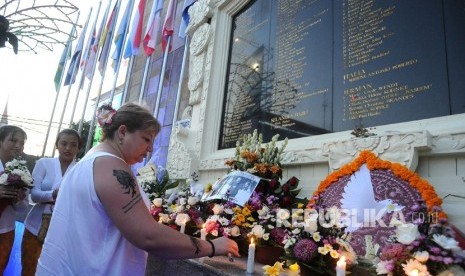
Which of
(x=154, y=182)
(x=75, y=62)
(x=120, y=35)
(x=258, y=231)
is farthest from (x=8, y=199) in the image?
(x=75, y=62)

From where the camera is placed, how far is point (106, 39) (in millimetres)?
10906

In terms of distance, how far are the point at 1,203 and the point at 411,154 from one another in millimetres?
3419

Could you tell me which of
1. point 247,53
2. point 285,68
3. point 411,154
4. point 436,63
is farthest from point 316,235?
point 247,53

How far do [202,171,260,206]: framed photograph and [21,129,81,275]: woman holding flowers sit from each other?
1504 millimetres

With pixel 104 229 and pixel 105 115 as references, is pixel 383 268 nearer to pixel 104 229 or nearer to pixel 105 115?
pixel 104 229

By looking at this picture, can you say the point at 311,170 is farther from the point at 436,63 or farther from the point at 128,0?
the point at 128,0

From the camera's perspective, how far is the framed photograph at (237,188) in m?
2.66

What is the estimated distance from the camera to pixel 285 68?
3.87 m

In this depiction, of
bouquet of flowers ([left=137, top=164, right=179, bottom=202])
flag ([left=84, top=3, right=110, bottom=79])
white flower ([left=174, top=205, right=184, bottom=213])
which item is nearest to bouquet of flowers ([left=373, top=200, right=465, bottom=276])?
white flower ([left=174, top=205, right=184, bottom=213])

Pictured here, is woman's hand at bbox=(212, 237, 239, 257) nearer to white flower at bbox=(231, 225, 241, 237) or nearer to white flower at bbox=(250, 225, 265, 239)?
white flower at bbox=(250, 225, 265, 239)

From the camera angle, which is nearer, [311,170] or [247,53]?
[311,170]

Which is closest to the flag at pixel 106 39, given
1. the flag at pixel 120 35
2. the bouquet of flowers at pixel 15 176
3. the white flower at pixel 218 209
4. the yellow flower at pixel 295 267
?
the flag at pixel 120 35

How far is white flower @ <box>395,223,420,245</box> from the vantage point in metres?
1.43

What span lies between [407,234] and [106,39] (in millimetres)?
11340
